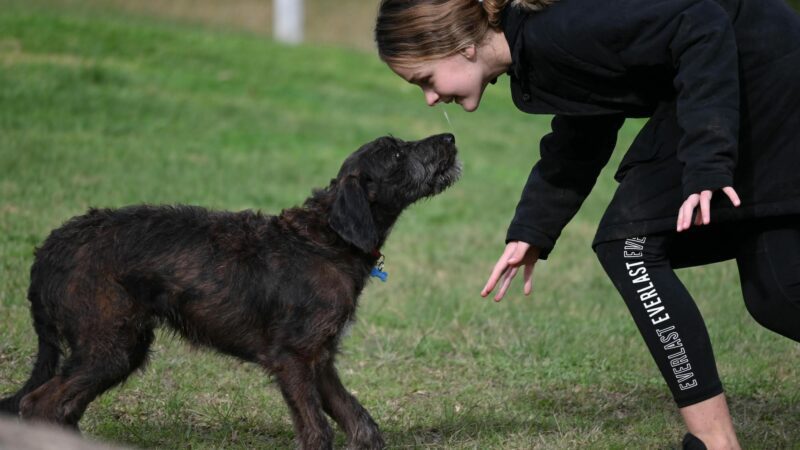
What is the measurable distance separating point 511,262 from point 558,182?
411 millimetres

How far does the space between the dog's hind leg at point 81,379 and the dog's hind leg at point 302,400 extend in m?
0.66

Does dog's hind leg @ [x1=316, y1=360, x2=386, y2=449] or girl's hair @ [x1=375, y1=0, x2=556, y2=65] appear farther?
dog's hind leg @ [x1=316, y1=360, x2=386, y2=449]

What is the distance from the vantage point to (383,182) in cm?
536

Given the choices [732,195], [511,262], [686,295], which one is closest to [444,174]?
[511,262]

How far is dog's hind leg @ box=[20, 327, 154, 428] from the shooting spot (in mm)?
4559

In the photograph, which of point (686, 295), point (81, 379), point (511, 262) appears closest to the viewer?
point (686, 295)

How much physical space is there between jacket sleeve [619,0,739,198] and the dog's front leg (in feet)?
5.91

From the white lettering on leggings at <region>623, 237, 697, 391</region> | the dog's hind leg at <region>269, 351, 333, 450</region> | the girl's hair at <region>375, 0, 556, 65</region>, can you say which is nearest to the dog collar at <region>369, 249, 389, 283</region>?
the dog's hind leg at <region>269, 351, 333, 450</region>

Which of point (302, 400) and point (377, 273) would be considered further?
point (377, 273)

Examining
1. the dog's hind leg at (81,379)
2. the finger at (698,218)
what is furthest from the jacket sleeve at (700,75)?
the dog's hind leg at (81,379)

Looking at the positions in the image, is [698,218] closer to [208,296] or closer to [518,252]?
[518,252]

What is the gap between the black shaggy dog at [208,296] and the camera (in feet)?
15.2

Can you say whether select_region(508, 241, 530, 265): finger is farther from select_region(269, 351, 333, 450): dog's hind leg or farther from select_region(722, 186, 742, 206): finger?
select_region(722, 186, 742, 206): finger

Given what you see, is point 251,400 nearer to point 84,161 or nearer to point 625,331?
point 625,331
